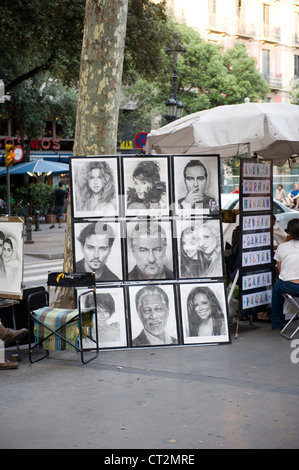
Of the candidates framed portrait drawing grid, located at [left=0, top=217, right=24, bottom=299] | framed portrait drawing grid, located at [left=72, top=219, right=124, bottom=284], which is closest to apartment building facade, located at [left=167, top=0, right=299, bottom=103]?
framed portrait drawing grid, located at [left=72, top=219, right=124, bottom=284]

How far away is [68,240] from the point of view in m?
8.76

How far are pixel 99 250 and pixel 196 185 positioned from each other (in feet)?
4.47

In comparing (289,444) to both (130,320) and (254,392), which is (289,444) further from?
(130,320)

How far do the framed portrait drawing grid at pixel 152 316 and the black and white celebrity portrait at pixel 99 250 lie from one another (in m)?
0.31

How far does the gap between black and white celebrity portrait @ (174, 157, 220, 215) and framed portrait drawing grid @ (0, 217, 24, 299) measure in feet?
6.16

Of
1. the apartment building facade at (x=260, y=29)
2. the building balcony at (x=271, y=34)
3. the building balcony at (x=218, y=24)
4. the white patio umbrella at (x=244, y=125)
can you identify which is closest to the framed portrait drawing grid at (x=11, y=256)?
the white patio umbrella at (x=244, y=125)

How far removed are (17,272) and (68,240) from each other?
174 centimetres

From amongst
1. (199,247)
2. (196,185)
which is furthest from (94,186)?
(199,247)

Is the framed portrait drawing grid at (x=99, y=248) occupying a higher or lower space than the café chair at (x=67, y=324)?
higher

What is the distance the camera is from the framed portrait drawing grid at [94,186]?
7.66m

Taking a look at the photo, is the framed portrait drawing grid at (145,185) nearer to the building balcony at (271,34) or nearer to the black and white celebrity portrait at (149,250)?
the black and white celebrity portrait at (149,250)

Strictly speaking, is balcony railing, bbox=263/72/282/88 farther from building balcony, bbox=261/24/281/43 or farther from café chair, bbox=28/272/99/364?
café chair, bbox=28/272/99/364

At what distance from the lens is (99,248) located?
7707 mm
